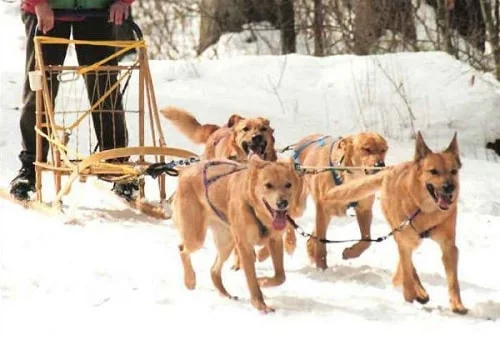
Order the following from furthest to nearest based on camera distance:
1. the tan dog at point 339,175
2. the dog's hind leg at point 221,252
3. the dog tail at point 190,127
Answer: the dog tail at point 190,127, the tan dog at point 339,175, the dog's hind leg at point 221,252

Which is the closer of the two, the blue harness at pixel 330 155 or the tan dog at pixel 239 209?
the tan dog at pixel 239 209

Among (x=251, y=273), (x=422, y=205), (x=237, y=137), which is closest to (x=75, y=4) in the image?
(x=237, y=137)

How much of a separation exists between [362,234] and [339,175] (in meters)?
0.45

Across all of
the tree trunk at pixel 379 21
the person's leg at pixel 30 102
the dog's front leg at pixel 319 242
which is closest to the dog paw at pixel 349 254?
the dog's front leg at pixel 319 242

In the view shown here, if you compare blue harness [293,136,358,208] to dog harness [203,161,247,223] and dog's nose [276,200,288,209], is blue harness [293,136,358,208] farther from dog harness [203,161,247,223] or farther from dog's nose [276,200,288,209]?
dog's nose [276,200,288,209]

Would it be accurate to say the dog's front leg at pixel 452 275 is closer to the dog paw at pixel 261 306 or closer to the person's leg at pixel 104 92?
the dog paw at pixel 261 306

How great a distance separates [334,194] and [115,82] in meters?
2.67

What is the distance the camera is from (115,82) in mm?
7176

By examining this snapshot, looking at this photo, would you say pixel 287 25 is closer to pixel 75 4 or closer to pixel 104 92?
pixel 104 92

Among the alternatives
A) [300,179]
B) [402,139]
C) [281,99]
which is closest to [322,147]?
[300,179]

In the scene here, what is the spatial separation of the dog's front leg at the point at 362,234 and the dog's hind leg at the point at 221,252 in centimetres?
89

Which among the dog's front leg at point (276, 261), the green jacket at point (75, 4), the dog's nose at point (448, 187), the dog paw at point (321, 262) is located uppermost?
the green jacket at point (75, 4)

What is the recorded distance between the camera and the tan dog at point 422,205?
4.45 m

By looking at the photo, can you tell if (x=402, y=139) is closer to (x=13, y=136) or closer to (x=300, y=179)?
(x=13, y=136)
